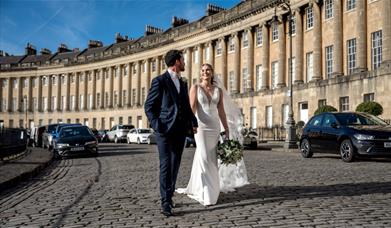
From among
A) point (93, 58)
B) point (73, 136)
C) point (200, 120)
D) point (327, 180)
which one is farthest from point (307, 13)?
point (93, 58)

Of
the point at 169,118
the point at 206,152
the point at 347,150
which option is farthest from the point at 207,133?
Answer: the point at 347,150

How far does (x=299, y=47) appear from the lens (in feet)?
133

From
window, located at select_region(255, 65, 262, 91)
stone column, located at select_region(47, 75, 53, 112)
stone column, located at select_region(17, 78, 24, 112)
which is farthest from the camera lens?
stone column, located at select_region(17, 78, 24, 112)

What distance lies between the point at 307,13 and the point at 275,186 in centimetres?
3442

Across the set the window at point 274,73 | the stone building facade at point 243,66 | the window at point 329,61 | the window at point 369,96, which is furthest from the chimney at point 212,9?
the window at point 369,96

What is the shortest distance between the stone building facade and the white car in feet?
37.6

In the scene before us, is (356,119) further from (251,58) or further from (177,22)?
(177,22)

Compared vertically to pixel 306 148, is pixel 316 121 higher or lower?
higher

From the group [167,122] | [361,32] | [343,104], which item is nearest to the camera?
[167,122]

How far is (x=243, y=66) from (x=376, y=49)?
19201 millimetres

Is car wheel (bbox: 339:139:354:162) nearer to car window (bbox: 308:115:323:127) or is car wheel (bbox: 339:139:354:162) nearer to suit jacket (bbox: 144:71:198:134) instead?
car window (bbox: 308:115:323:127)

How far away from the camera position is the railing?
17.6m

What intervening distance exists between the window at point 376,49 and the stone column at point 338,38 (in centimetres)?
313

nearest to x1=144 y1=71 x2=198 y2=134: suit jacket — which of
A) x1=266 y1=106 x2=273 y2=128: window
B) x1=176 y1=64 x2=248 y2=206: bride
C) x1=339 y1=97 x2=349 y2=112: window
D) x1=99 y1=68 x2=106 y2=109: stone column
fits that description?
x1=176 y1=64 x2=248 y2=206: bride
